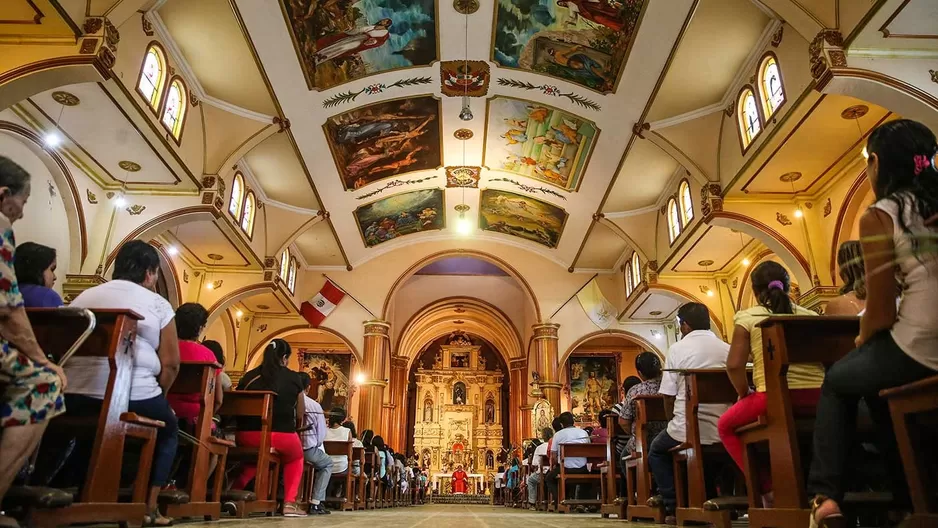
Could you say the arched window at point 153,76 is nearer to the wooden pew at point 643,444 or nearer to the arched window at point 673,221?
the wooden pew at point 643,444

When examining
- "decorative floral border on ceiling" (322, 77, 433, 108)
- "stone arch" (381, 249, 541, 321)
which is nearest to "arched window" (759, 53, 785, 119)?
"decorative floral border on ceiling" (322, 77, 433, 108)

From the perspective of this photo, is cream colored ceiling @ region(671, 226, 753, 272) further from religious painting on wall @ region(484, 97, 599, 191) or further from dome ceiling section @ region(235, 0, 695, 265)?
religious painting on wall @ region(484, 97, 599, 191)

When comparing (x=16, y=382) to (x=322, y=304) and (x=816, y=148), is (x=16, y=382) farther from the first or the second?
(x=322, y=304)

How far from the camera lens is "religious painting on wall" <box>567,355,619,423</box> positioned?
2222cm

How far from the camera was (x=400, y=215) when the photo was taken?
1777 cm

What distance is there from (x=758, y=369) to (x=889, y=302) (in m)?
1.35

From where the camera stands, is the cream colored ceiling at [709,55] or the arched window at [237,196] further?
the arched window at [237,196]

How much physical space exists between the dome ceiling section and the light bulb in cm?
310

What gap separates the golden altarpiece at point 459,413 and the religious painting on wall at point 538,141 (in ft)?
48.7

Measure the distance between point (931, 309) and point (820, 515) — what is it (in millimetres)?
821

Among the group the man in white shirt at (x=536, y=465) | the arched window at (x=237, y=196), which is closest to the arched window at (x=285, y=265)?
the arched window at (x=237, y=196)

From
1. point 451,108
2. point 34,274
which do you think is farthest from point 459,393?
point 34,274

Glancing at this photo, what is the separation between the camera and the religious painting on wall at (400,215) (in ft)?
54.9

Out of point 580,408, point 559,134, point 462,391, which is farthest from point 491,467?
point 559,134
